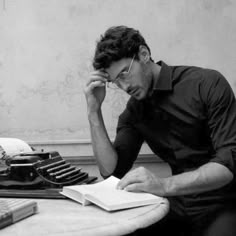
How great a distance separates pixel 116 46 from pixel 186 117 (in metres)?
0.46

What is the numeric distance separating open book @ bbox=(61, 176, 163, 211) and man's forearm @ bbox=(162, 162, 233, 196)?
169 mm

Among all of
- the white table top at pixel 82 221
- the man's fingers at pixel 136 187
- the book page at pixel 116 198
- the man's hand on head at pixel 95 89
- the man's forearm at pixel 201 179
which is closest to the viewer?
the white table top at pixel 82 221

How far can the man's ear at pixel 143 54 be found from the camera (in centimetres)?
183

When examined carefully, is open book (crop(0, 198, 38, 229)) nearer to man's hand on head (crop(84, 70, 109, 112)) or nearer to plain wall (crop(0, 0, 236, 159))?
man's hand on head (crop(84, 70, 109, 112))

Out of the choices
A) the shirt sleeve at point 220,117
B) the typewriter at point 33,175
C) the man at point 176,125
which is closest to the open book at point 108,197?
the typewriter at point 33,175

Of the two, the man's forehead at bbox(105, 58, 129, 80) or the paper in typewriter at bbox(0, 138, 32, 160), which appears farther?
the man's forehead at bbox(105, 58, 129, 80)

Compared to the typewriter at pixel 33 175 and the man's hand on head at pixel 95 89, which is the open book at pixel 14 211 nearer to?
the typewriter at pixel 33 175

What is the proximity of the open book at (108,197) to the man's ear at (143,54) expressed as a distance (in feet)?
2.34

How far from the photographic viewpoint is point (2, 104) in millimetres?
2508

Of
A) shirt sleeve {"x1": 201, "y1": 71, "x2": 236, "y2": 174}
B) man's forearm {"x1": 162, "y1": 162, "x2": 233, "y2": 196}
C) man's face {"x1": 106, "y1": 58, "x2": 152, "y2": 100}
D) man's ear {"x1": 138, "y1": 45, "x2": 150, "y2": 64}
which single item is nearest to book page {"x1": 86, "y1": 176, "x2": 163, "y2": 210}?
man's forearm {"x1": 162, "y1": 162, "x2": 233, "y2": 196}

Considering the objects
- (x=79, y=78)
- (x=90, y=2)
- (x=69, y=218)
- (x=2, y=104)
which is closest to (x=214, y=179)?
(x=69, y=218)

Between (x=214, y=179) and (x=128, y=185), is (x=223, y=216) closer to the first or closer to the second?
(x=214, y=179)

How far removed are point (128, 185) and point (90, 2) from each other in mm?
1413

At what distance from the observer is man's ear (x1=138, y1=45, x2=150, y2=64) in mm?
1833
